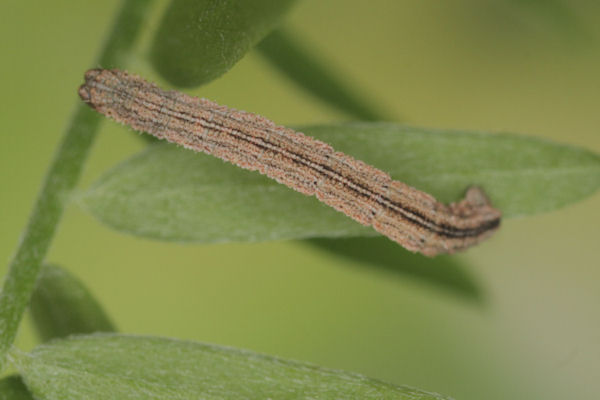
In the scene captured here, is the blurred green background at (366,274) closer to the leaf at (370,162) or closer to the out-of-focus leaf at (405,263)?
the out-of-focus leaf at (405,263)

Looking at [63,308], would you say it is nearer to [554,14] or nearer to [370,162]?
[370,162]

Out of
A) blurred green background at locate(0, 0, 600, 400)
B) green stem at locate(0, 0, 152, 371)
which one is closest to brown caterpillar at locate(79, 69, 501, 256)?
green stem at locate(0, 0, 152, 371)

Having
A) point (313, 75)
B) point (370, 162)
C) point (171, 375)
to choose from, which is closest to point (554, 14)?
point (313, 75)

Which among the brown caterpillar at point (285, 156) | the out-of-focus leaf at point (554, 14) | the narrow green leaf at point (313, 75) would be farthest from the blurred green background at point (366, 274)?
the brown caterpillar at point (285, 156)

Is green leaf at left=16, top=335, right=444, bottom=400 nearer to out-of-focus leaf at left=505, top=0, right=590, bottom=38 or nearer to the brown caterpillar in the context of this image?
the brown caterpillar

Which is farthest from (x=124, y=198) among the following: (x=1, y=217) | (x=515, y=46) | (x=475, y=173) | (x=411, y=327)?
(x=515, y=46)
